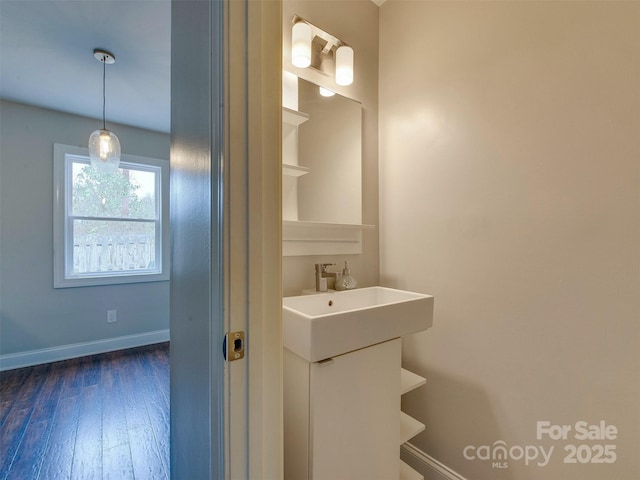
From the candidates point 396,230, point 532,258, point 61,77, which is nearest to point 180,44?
point 396,230

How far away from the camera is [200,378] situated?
2.27 feet

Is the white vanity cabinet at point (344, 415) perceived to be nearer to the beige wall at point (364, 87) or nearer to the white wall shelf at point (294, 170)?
the beige wall at point (364, 87)

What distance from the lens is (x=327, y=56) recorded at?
1382mm

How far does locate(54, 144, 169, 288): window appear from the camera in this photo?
2.79 metres

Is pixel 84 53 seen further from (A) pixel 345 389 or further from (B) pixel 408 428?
(B) pixel 408 428

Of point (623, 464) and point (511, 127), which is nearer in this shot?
point (623, 464)

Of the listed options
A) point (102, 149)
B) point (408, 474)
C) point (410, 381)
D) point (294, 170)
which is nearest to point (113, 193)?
point (102, 149)

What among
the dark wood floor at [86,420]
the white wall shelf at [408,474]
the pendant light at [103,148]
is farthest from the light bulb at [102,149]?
the white wall shelf at [408,474]

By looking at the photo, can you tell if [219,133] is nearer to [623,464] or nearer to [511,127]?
[511,127]

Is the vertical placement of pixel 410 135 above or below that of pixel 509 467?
above

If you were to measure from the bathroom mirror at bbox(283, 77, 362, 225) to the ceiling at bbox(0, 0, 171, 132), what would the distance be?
1.08 metres

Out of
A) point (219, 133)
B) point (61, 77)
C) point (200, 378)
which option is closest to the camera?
point (219, 133)

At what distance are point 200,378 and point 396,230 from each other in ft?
3.77

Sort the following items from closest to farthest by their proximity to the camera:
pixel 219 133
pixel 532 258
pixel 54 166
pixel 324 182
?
pixel 219 133 < pixel 532 258 < pixel 324 182 < pixel 54 166
